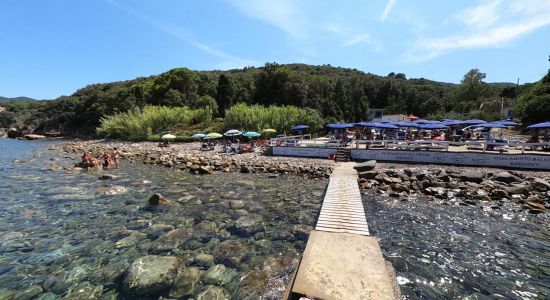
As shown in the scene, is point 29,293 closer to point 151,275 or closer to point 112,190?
point 151,275

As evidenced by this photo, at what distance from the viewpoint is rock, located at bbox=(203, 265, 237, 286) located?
6680 millimetres

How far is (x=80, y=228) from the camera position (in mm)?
9797

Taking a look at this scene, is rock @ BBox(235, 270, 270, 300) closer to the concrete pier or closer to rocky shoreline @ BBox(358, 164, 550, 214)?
the concrete pier

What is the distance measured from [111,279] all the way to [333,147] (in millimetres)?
17411

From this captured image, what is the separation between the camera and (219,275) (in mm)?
6922

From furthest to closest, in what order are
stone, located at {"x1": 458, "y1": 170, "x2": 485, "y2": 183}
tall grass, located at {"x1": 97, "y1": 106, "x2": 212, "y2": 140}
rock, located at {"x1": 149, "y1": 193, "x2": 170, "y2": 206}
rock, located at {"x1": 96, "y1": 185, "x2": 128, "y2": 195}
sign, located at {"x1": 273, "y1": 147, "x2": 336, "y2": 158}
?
1. tall grass, located at {"x1": 97, "y1": 106, "x2": 212, "y2": 140}
2. sign, located at {"x1": 273, "y1": 147, "x2": 336, "y2": 158}
3. stone, located at {"x1": 458, "y1": 170, "x2": 485, "y2": 183}
4. rock, located at {"x1": 96, "y1": 185, "x2": 128, "y2": 195}
5. rock, located at {"x1": 149, "y1": 193, "x2": 170, "y2": 206}

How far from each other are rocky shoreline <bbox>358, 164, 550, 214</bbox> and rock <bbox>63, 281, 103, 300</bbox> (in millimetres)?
11210

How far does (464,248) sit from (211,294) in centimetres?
680

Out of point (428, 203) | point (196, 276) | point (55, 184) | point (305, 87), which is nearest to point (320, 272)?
point (196, 276)

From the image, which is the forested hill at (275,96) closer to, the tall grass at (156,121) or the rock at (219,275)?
the tall grass at (156,121)

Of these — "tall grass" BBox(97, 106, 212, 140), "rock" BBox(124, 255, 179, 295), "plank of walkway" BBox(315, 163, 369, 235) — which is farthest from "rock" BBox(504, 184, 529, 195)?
"tall grass" BBox(97, 106, 212, 140)

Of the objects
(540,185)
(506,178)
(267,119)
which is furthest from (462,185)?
(267,119)

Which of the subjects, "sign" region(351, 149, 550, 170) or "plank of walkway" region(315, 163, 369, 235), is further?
"sign" region(351, 149, 550, 170)

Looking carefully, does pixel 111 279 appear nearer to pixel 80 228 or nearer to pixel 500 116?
pixel 80 228
